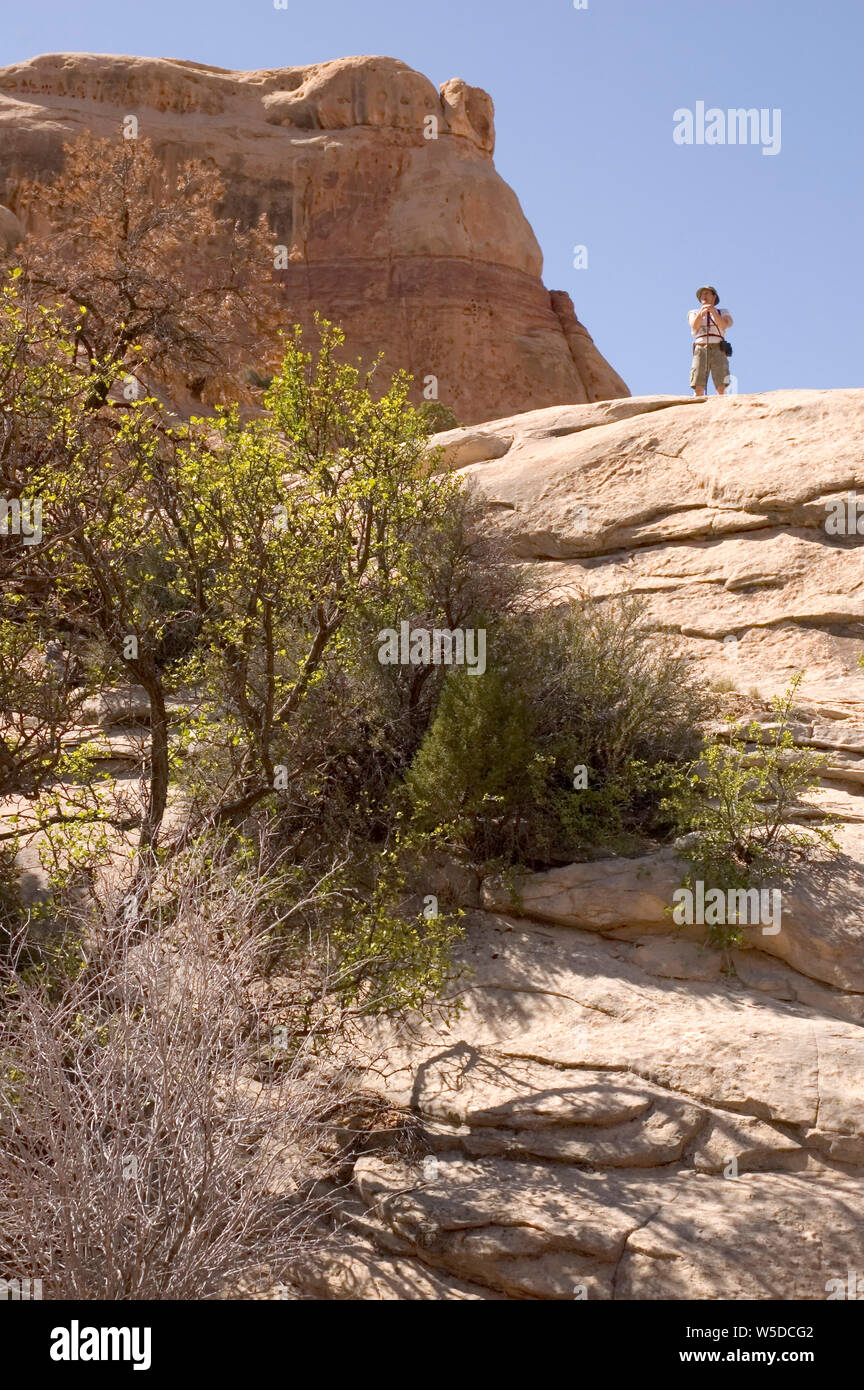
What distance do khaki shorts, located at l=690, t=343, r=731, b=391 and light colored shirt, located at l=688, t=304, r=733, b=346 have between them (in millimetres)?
76

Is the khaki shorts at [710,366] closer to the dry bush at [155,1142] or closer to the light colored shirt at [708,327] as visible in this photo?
the light colored shirt at [708,327]

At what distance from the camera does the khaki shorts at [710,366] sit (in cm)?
1483

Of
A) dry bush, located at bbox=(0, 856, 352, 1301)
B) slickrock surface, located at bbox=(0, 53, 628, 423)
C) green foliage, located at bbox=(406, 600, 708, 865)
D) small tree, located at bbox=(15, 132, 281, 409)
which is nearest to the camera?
dry bush, located at bbox=(0, 856, 352, 1301)

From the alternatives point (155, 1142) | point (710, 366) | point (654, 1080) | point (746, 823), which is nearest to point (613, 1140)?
point (654, 1080)

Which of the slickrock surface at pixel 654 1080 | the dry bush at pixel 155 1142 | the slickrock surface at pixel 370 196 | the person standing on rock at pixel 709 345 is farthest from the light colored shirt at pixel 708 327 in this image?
the slickrock surface at pixel 370 196

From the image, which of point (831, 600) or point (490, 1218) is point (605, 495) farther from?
point (490, 1218)

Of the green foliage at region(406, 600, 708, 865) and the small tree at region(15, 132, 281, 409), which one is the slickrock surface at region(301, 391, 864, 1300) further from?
the small tree at region(15, 132, 281, 409)

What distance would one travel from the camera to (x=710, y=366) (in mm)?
14852

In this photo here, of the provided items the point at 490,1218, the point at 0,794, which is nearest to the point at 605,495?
the point at 0,794

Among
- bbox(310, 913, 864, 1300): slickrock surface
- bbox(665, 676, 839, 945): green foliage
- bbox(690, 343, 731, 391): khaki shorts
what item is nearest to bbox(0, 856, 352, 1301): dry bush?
bbox(310, 913, 864, 1300): slickrock surface

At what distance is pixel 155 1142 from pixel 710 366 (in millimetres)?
12415

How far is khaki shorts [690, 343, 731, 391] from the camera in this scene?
1483cm

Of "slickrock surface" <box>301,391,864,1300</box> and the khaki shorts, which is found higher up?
the khaki shorts

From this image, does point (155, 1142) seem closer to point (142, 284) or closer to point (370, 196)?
point (142, 284)
